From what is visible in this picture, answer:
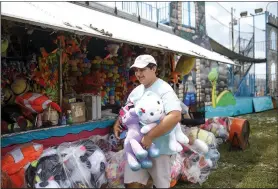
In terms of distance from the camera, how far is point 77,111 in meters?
4.50

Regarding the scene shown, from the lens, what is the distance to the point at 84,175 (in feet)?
9.16

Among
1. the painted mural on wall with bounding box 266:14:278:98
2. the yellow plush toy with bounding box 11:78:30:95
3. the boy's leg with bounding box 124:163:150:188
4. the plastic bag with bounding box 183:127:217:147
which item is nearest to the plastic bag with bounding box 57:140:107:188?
the boy's leg with bounding box 124:163:150:188

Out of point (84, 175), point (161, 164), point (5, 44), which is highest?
point (5, 44)

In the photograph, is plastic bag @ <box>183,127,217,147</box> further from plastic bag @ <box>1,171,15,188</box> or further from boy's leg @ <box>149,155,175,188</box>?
plastic bag @ <box>1,171,15,188</box>

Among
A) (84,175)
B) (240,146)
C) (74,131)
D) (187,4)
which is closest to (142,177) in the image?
(84,175)

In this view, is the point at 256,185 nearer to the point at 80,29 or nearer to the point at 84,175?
the point at 84,175

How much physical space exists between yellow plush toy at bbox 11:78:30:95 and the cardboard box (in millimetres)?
725

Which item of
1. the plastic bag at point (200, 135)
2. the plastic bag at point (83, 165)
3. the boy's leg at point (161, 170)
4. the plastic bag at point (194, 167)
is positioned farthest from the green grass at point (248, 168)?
the boy's leg at point (161, 170)

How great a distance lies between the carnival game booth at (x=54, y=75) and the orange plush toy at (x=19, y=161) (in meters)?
0.02

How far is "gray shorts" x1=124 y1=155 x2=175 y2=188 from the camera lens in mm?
2496

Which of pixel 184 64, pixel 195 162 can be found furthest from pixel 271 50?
pixel 195 162

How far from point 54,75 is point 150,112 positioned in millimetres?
2483

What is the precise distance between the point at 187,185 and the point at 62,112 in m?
2.13

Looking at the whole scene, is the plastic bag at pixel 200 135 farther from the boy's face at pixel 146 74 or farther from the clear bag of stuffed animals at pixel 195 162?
the boy's face at pixel 146 74
